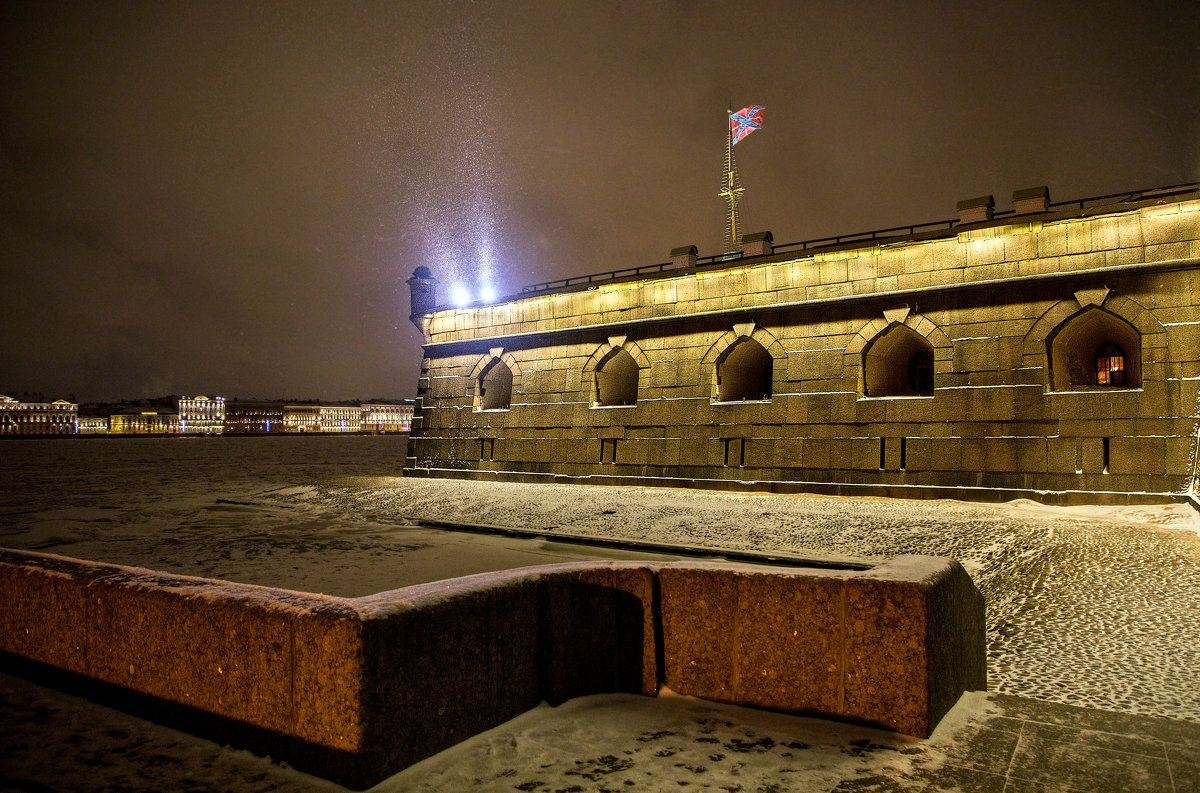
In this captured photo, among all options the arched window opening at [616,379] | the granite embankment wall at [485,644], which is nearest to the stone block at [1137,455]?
the granite embankment wall at [485,644]

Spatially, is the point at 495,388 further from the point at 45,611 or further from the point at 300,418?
the point at 300,418

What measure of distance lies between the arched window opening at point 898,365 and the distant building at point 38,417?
193007 mm

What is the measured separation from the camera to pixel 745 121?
22062mm

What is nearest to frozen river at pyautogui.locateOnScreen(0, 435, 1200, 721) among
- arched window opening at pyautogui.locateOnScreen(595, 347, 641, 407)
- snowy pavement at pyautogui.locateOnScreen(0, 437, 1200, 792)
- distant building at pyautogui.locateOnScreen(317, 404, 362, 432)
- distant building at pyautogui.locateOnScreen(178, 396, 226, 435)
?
snowy pavement at pyautogui.locateOnScreen(0, 437, 1200, 792)

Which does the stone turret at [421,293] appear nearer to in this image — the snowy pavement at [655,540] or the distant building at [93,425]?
the snowy pavement at [655,540]

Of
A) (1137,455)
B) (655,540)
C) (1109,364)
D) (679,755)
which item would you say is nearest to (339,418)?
(655,540)

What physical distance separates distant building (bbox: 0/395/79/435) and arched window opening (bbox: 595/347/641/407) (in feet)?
608

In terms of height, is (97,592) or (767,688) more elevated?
(97,592)

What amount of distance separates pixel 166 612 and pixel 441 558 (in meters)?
5.83

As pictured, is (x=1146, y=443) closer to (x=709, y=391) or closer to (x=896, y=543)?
(x=896, y=543)

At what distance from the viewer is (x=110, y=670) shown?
3707mm

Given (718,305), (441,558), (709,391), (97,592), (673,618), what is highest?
(718,305)

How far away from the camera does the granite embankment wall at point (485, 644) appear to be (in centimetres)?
289

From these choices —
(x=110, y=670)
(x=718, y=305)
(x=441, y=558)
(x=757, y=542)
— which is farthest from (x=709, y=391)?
(x=110, y=670)
